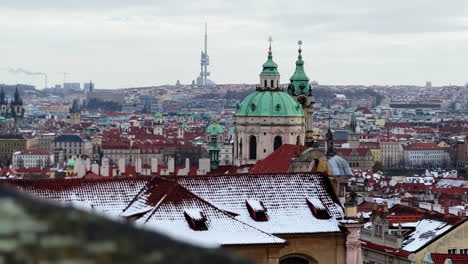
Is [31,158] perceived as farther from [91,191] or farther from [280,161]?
[91,191]

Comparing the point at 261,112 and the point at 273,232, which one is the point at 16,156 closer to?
the point at 261,112

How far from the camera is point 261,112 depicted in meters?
57.2

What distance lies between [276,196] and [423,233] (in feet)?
41.8

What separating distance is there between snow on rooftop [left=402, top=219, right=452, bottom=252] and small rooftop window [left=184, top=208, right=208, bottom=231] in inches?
551

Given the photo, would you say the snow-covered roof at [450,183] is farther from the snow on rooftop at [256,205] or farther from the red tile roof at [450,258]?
the snow on rooftop at [256,205]

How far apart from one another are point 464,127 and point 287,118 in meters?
145

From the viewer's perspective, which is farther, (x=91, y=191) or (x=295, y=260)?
(x=295, y=260)

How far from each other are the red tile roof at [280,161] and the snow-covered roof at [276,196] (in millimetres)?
20064

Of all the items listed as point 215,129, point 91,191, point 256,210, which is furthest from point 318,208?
point 215,129

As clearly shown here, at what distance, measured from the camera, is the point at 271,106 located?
188 ft

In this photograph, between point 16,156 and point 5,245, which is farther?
point 16,156

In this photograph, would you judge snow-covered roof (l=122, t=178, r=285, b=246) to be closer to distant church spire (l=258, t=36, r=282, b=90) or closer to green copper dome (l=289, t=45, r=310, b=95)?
distant church spire (l=258, t=36, r=282, b=90)

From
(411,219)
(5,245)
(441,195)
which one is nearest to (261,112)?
(441,195)

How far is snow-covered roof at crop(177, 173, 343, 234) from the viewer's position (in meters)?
19.9
